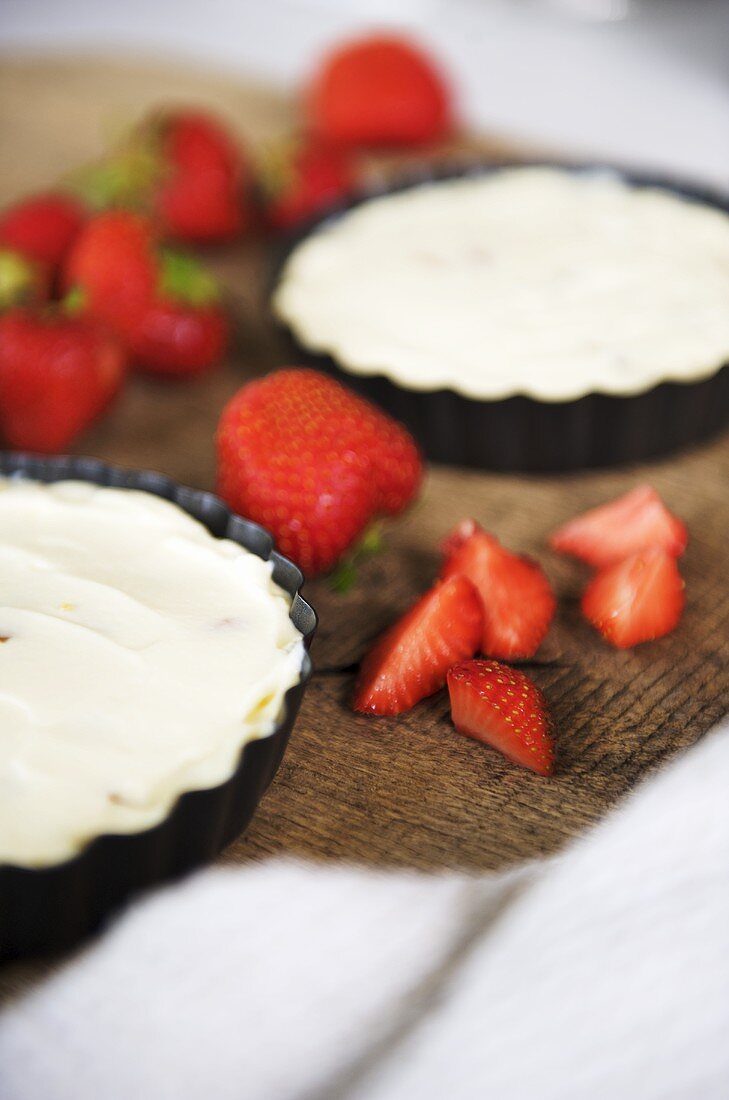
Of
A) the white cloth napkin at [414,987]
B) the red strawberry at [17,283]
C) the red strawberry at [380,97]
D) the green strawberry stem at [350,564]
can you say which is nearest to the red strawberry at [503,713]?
the white cloth napkin at [414,987]

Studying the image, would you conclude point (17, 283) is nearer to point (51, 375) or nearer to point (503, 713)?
point (51, 375)

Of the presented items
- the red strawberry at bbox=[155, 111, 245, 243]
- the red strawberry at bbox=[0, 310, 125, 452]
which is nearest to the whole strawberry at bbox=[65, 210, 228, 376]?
the red strawberry at bbox=[0, 310, 125, 452]

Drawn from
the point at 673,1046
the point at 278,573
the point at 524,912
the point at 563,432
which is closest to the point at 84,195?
the point at 563,432

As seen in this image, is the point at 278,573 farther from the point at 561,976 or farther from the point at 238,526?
the point at 561,976

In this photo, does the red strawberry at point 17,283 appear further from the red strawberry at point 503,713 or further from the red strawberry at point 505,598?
the red strawberry at point 503,713

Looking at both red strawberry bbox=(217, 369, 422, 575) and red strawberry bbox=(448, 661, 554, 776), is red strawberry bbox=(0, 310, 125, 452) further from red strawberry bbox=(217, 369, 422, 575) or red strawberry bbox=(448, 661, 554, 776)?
red strawberry bbox=(448, 661, 554, 776)
